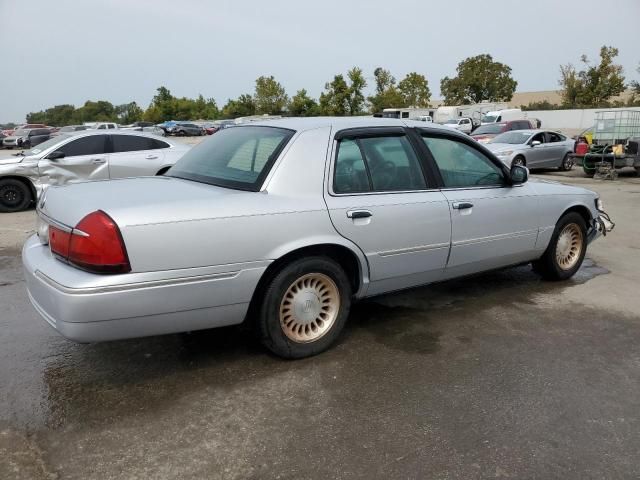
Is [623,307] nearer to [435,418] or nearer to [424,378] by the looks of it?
[424,378]

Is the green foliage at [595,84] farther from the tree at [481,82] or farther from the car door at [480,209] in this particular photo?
the car door at [480,209]

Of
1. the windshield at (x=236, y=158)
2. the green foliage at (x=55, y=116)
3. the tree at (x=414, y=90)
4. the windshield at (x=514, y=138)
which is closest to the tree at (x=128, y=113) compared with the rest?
the green foliage at (x=55, y=116)

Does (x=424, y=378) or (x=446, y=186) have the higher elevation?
(x=446, y=186)

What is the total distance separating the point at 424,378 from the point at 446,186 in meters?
1.55

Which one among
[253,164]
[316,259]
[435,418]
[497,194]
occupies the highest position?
[253,164]

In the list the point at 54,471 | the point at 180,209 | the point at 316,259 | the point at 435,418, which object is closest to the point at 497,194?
the point at 316,259

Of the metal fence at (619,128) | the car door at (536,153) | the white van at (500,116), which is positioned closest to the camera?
the metal fence at (619,128)

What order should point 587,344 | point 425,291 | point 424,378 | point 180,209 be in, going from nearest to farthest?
point 180,209, point 424,378, point 587,344, point 425,291

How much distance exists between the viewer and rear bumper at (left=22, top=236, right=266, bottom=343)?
283 cm

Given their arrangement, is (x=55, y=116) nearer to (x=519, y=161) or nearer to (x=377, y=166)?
(x=519, y=161)

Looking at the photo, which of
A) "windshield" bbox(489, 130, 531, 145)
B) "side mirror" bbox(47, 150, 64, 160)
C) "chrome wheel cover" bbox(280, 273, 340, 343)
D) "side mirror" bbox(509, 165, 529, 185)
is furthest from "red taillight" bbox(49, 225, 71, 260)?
"windshield" bbox(489, 130, 531, 145)

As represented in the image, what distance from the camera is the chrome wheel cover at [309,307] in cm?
350

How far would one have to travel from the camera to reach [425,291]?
5.16 meters

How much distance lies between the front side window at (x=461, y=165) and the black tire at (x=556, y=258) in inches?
38.6
